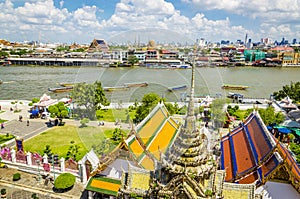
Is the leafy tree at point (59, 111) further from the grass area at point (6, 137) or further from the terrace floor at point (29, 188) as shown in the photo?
the terrace floor at point (29, 188)

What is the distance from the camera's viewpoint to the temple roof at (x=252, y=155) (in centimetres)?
852

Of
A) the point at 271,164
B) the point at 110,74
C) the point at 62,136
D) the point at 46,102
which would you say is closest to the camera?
the point at 271,164

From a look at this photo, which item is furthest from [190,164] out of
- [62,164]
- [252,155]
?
[62,164]

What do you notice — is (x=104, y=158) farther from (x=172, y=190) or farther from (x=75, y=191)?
(x=172, y=190)

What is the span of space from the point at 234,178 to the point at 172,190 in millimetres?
3006

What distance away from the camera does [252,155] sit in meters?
9.92

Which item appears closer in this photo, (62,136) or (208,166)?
(208,166)

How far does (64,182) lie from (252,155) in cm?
950

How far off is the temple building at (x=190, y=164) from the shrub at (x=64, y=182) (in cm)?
83

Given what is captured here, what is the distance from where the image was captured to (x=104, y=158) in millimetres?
11102

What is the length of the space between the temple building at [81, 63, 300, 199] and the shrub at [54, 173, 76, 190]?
83 cm

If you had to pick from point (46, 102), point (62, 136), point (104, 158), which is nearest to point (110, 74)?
point (104, 158)

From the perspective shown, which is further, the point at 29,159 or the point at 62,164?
the point at 29,159

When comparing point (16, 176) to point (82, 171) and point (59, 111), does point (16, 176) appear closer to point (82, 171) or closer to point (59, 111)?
point (82, 171)
